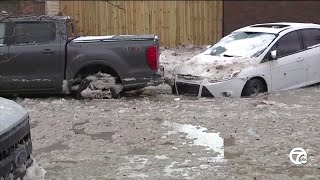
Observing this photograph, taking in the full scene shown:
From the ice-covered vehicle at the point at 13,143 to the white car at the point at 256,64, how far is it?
5.87m

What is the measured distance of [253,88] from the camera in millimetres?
10375

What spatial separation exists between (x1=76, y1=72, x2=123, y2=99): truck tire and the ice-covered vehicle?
571 cm

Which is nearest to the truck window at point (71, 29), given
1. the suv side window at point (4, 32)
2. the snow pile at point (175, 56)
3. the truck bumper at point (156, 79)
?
the suv side window at point (4, 32)

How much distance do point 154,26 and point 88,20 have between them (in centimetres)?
263

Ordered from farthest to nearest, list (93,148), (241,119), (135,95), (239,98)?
(135,95) < (239,98) < (241,119) < (93,148)

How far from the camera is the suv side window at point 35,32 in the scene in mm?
10680

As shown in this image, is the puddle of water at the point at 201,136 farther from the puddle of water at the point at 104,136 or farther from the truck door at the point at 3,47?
the truck door at the point at 3,47

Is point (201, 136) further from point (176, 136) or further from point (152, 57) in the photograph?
point (152, 57)

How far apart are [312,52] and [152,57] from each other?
3.60 meters

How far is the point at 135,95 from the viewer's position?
Answer: 37.3ft

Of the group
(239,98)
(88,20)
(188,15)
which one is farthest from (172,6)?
(239,98)

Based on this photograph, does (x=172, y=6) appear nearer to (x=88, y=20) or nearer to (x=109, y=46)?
(x=88, y=20)

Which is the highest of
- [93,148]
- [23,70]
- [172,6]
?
[172,6]

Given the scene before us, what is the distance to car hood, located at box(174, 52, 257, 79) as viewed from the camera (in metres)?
10.3
